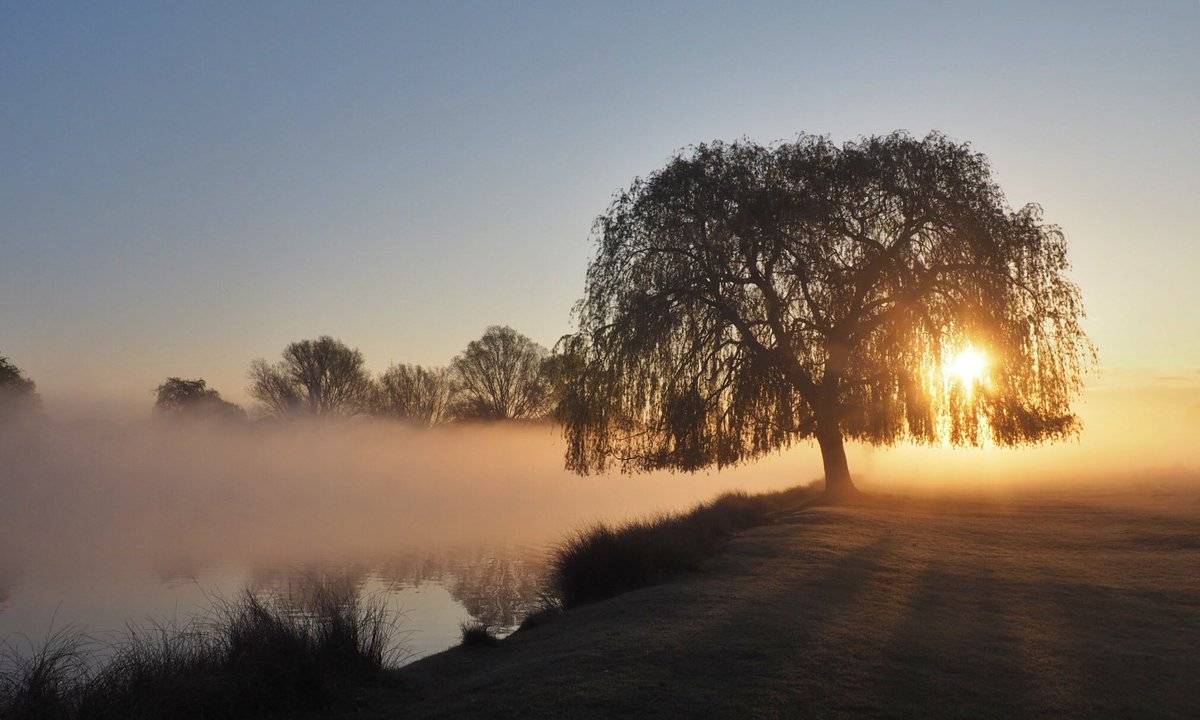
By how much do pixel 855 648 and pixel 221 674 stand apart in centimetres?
566

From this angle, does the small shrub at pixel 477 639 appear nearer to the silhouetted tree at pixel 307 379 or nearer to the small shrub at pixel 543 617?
the small shrub at pixel 543 617

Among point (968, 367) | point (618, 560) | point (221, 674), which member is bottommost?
point (221, 674)

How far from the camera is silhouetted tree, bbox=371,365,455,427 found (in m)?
70.2

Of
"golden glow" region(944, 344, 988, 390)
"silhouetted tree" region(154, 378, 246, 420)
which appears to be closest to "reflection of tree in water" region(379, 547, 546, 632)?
"golden glow" region(944, 344, 988, 390)

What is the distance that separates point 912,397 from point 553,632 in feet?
50.6

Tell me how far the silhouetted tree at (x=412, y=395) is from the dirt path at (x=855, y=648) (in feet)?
190

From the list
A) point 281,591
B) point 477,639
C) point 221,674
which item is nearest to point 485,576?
point 281,591

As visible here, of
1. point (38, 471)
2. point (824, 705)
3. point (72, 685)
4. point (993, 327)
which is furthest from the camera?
point (38, 471)

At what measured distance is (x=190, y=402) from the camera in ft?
284

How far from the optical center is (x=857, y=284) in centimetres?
2283

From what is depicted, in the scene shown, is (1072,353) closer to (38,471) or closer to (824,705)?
(824,705)

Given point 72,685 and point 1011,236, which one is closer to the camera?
point 72,685

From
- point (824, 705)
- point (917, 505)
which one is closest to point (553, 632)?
point (824, 705)

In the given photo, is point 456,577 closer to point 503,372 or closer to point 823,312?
point 823,312
